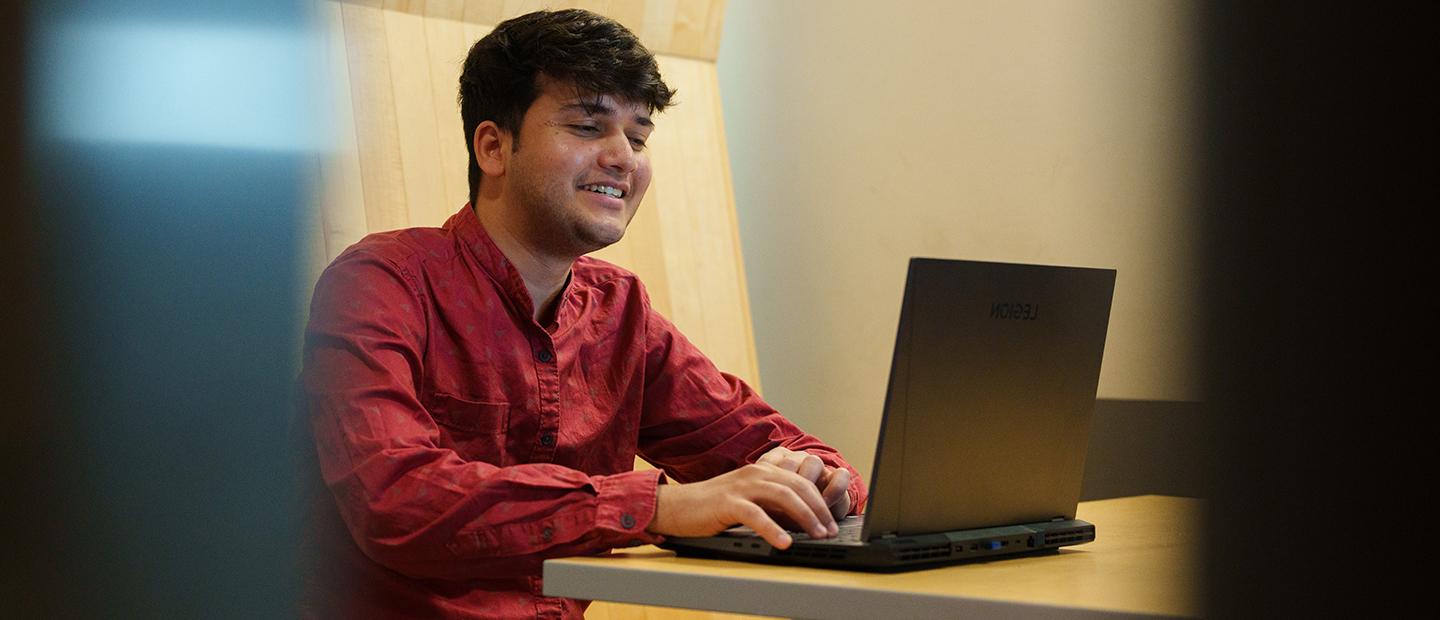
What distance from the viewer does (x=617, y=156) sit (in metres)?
1.51

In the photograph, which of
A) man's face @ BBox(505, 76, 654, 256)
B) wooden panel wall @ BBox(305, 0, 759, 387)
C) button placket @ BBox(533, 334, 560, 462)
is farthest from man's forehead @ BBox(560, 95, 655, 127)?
wooden panel wall @ BBox(305, 0, 759, 387)

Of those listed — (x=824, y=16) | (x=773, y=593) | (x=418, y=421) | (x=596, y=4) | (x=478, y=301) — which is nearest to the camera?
(x=773, y=593)

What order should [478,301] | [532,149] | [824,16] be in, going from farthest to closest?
[824,16]
[532,149]
[478,301]

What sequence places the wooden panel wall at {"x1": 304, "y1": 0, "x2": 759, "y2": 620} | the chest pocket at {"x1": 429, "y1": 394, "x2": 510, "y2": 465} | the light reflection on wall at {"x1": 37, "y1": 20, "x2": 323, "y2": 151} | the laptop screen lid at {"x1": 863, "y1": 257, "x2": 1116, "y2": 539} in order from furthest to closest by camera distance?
the wooden panel wall at {"x1": 304, "y1": 0, "x2": 759, "y2": 620}, the chest pocket at {"x1": 429, "y1": 394, "x2": 510, "y2": 465}, the laptop screen lid at {"x1": 863, "y1": 257, "x2": 1116, "y2": 539}, the light reflection on wall at {"x1": 37, "y1": 20, "x2": 323, "y2": 151}

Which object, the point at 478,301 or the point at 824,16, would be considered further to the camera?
the point at 824,16

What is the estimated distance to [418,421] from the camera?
1.13 meters

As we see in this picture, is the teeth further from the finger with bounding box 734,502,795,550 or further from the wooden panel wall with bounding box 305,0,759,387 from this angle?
the finger with bounding box 734,502,795,550

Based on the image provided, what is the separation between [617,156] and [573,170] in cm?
5

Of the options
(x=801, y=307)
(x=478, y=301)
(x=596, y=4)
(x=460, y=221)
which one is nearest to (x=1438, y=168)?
(x=478, y=301)

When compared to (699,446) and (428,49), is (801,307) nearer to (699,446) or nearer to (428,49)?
(428,49)

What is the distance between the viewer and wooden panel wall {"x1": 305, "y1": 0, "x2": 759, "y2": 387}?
6.55 ft

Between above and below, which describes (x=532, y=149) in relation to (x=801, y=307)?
above

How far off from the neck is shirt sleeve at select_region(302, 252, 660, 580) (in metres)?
0.38

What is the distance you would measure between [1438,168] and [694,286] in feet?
7.45
